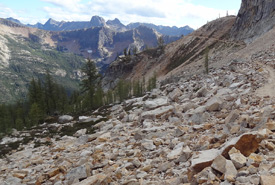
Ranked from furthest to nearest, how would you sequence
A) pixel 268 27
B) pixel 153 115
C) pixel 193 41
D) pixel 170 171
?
pixel 193 41
pixel 268 27
pixel 153 115
pixel 170 171

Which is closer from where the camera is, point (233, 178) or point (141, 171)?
point (233, 178)

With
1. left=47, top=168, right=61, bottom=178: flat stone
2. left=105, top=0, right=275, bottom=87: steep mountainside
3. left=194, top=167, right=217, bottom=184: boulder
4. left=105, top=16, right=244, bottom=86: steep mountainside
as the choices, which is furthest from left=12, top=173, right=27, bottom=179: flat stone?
left=105, top=16, right=244, bottom=86: steep mountainside

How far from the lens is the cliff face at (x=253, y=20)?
79.5m

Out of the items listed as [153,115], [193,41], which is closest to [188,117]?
[153,115]

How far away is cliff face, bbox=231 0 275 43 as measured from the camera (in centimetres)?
7950

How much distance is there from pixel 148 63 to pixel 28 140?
127m

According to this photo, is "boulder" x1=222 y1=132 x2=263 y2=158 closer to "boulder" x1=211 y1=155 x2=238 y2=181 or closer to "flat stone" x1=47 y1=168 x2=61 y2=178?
"boulder" x1=211 y1=155 x2=238 y2=181

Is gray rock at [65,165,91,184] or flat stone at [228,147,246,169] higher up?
flat stone at [228,147,246,169]

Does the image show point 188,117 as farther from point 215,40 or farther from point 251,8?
point 215,40

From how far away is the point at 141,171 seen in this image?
32.8 feet

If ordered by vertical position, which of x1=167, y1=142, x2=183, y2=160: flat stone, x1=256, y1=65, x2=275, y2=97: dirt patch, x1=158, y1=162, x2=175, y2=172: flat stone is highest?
x1=256, y1=65, x2=275, y2=97: dirt patch

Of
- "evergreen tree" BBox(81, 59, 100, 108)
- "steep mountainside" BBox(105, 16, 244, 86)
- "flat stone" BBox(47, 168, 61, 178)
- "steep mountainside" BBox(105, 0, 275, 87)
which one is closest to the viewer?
"flat stone" BBox(47, 168, 61, 178)

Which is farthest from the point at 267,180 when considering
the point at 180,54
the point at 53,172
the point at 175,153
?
the point at 180,54

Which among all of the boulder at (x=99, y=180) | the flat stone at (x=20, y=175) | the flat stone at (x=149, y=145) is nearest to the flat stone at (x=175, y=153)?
the flat stone at (x=149, y=145)
